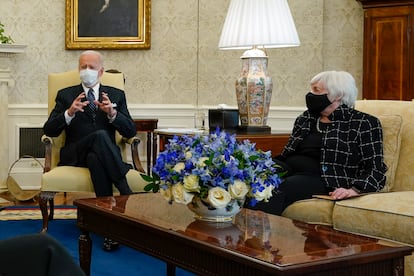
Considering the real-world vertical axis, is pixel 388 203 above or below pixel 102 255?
above

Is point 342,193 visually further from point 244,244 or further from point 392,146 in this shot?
point 244,244

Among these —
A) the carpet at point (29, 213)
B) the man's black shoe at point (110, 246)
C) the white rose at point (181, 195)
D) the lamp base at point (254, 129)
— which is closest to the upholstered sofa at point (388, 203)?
the lamp base at point (254, 129)

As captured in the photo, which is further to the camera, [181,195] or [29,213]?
[29,213]

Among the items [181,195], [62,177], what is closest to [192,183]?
[181,195]

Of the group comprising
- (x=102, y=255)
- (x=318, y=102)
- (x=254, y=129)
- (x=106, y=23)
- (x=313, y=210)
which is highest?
(x=106, y=23)

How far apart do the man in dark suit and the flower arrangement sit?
5.82 feet

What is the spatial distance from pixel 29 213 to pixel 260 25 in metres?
2.26

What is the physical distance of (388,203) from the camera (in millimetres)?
3133

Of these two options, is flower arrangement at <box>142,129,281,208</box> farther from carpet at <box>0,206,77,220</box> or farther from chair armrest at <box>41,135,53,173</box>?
carpet at <box>0,206,77,220</box>

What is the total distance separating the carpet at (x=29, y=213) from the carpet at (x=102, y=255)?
0.15m

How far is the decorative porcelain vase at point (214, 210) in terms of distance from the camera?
101 inches

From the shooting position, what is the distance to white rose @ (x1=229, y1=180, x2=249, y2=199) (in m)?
2.50

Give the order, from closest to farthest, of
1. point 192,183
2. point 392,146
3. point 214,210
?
1. point 192,183
2. point 214,210
3. point 392,146

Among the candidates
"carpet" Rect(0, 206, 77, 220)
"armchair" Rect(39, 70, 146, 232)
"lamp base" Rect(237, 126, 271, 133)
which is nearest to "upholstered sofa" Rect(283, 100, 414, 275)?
"lamp base" Rect(237, 126, 271, 133)
